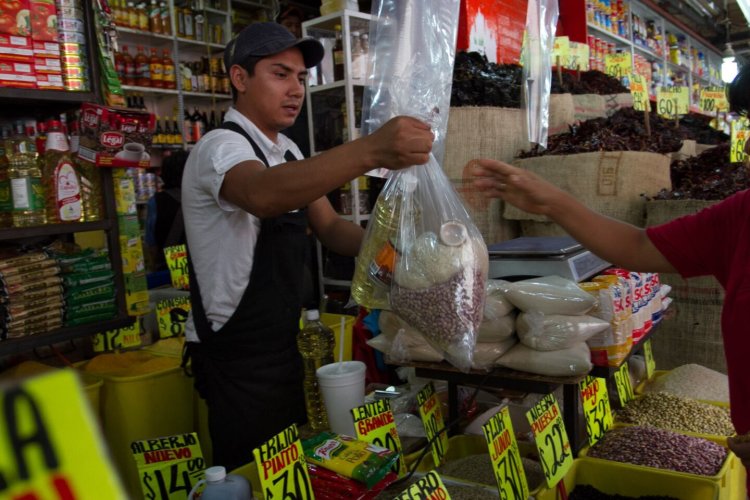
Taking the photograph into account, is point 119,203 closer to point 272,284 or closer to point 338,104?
point 272,284

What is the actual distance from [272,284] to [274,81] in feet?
1.66

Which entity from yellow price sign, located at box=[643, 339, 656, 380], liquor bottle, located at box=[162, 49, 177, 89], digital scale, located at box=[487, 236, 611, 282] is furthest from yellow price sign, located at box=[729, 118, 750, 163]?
liquor bottle, located at box=[162, 49, 177, 89]

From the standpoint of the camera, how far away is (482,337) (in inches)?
49.4

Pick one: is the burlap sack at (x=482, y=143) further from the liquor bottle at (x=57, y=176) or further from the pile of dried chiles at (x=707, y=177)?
the liquor bottle at (x=57, y=176)

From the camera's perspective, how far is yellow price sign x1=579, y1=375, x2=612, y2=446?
1436mm

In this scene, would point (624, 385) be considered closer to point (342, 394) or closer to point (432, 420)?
point (432, 420)

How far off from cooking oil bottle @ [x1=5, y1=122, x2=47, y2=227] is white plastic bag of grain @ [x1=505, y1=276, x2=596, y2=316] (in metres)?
1.54

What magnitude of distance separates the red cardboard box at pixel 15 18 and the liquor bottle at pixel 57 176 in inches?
11.8

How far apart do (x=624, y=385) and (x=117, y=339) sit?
69.9 inches

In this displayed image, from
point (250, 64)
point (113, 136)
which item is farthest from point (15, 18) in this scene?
point (250, 64)

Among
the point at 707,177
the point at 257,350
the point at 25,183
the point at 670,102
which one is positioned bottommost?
the point at 257,350

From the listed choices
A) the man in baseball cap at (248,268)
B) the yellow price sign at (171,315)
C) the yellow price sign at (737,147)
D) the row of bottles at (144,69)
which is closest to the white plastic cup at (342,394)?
the man in baseball cap at (248,268)

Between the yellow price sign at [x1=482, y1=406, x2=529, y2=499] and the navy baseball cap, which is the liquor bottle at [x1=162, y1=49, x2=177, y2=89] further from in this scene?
the yellow price sign at [x1=482, y1=406, x2=529, y2=499]

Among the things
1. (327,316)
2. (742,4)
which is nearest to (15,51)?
(327,316)
